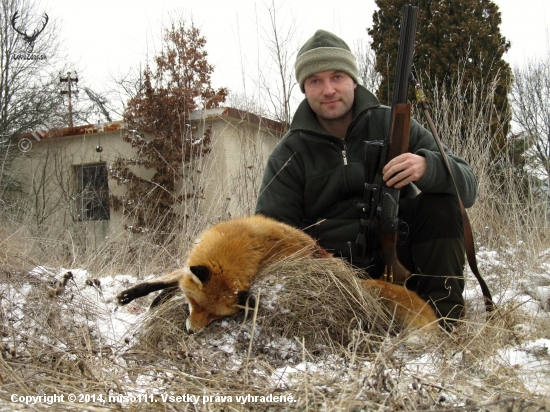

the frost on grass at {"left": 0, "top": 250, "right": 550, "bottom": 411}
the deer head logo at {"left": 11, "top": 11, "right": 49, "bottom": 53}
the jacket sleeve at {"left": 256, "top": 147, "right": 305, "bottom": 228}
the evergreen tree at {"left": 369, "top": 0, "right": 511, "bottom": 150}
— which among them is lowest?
the frost on grass at {"left": 0, "top": 250, "right": 550, "bottom": 411}

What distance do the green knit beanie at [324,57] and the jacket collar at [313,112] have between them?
0.15 m

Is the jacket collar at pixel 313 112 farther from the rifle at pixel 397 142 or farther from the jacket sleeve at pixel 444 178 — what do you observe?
the jacket sleeve at pixel 444 178

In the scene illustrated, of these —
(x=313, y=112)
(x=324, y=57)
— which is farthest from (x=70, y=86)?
(x=324, y=57)

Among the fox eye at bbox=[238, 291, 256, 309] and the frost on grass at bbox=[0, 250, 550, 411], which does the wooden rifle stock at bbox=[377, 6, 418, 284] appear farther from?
the fox eye at bbox=[238, 291, 256, 309]

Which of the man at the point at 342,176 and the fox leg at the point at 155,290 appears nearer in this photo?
the fox leg at the point at 155,290

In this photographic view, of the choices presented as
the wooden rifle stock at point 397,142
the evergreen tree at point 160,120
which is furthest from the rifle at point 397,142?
the evergreen tree at point 160,120

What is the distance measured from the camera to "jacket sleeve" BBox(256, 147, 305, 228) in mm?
3475

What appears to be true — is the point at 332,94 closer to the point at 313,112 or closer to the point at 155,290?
the point at 313,112

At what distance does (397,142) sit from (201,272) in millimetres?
1492

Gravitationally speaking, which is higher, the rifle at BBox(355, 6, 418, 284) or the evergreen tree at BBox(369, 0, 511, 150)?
the evergreen tree at BBox(369, 0, 511, 150)

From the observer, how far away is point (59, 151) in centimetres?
1217

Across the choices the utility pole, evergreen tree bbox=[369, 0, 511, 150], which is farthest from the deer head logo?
evergreen tree bbox=[369, 0, 511, 150]

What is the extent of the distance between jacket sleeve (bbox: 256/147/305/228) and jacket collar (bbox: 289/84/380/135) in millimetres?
225

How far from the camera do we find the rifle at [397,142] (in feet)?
9.71
